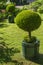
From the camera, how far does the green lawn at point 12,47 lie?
829cm

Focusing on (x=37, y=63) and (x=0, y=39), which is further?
(x=0, y=39)

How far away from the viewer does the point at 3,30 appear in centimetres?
1352

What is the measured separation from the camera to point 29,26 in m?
8.22

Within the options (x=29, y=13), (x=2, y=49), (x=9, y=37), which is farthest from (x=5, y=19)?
(x=29, y=13)

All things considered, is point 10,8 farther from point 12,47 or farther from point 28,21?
point 28,21

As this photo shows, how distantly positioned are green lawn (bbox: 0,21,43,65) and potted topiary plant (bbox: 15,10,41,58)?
36cm

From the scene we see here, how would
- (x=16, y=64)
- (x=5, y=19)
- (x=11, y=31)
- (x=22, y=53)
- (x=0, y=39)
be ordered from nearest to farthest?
(x=16, y=64) < (x=22, y=53) < (x=0, y=39) < (x=11, y=31) < (x=5, y=19)

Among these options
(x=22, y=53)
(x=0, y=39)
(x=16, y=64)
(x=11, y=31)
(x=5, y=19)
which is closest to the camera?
(x=16, y=64)

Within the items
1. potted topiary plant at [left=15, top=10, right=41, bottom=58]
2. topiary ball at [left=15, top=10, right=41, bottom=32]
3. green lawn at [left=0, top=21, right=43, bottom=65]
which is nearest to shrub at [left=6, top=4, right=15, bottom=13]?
green lawn at [left=0, top=21, right=43, bottom=65]

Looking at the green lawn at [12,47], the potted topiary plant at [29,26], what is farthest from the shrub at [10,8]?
the potted topiary plant at [29,26]

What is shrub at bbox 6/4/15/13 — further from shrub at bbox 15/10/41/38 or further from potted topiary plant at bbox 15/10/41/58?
shrub at bbox 15/10/41/38

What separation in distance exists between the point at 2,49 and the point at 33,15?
2.46 m

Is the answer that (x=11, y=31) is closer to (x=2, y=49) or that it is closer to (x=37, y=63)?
(x=2, y=49)

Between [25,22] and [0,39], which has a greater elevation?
[25,22]
